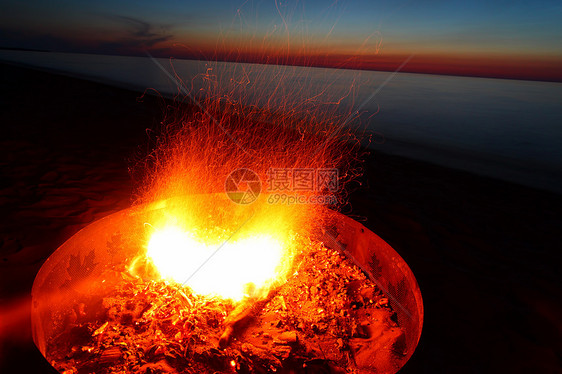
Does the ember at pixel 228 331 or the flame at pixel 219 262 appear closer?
the ember at pixel 228 331

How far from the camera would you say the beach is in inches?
81.3

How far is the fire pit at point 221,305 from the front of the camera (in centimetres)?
175

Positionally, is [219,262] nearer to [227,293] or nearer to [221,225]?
[227,293]

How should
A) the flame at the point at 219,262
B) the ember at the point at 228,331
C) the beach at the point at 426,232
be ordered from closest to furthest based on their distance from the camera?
→ 1. the ember at the point at 228,331
2. the beach at the point at 426,232
3. the flame at the point at 219,262

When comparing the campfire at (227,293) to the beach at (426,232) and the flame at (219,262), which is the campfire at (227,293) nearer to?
the flame at (219,262)

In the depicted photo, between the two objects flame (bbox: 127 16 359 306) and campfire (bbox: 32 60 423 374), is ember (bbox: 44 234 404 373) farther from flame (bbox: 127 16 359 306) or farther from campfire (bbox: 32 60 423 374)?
flame (bbox: 127 16 359 306)

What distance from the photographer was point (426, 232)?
3.67 meters

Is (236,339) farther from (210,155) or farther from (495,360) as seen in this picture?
(210,155)

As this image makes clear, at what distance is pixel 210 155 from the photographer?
14.1 ft

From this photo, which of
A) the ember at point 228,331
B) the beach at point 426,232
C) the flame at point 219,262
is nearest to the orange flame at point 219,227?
the flame at point 219,262

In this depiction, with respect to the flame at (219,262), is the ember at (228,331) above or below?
below

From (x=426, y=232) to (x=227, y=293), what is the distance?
263 centimetres

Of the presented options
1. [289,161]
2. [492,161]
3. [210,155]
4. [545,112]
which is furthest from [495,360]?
A: [545,112]

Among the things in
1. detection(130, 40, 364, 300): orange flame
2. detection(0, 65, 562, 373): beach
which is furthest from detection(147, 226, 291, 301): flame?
detection(0, 65, 562, 373): beach
